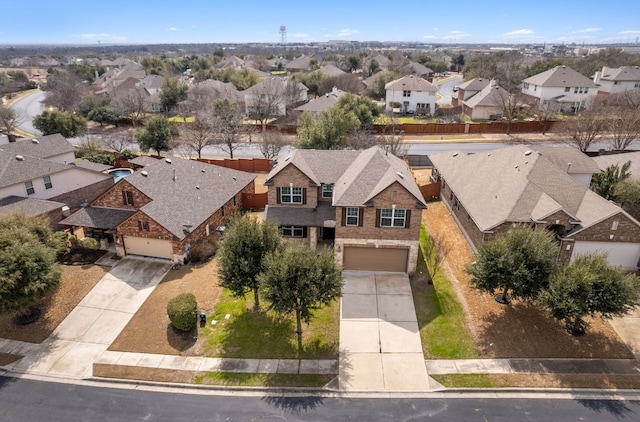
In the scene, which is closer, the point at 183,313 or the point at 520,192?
the point at 183,313

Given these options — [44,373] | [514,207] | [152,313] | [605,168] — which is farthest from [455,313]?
[605,168]

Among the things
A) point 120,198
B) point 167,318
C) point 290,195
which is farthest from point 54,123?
point 167,318

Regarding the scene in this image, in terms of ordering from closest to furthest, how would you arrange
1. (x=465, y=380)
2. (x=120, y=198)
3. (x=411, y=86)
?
(x=465, y=380), (x=120, y=198), (x=411, y=86)

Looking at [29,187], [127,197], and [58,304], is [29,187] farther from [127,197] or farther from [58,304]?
[58,304]

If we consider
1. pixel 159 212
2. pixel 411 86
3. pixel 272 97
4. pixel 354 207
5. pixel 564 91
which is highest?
pixel 411 86

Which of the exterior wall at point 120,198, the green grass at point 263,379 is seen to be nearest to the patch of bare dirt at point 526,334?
the green grass at point 263,379

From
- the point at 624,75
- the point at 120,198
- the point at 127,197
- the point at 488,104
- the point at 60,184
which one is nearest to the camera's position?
the point at 127,197

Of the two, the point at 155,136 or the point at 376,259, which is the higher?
the point at 155,136

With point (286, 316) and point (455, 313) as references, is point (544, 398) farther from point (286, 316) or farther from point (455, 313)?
point (286, 316)
